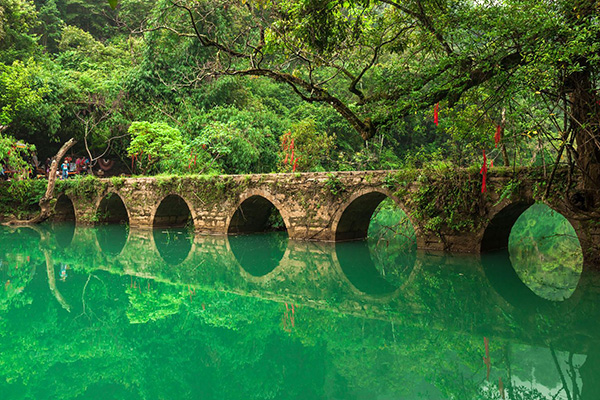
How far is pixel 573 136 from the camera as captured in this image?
779 centimetres

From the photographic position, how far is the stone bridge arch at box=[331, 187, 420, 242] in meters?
11.4

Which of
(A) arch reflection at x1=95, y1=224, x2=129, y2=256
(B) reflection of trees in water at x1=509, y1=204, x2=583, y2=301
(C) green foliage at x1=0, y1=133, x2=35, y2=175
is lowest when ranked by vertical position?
(B) reflection of trees in water at x1=509, y1=204, x2=583, y2=301

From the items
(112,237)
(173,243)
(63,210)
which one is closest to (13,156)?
(63,210)

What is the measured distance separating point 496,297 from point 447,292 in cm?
64

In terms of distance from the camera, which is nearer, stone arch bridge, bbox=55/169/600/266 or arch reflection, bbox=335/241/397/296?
arch reflection, bbox=335/241/397/296

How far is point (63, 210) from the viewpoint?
20328 millimetres

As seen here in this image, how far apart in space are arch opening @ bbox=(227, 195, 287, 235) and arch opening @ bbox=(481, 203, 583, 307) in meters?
6.14

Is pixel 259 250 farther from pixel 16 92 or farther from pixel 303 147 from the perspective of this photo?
pixel 16 92

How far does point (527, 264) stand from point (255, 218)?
25.4 ft

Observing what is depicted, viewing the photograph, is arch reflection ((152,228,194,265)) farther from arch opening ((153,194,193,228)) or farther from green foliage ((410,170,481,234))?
green foliage ((410,170,481,234))

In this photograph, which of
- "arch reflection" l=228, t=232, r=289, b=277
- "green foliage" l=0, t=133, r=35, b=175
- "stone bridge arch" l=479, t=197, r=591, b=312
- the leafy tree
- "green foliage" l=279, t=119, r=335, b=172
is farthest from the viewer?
the leafy tree

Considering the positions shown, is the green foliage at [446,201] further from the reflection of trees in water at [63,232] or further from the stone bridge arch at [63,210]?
the stone bridge arch at [63,210]

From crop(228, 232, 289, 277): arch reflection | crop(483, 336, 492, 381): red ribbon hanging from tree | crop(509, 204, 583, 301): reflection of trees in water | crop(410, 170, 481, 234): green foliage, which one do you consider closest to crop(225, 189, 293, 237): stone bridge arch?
crop(228, 232, 289, 277): arch reflection

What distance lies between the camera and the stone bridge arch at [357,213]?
11.4 metres
